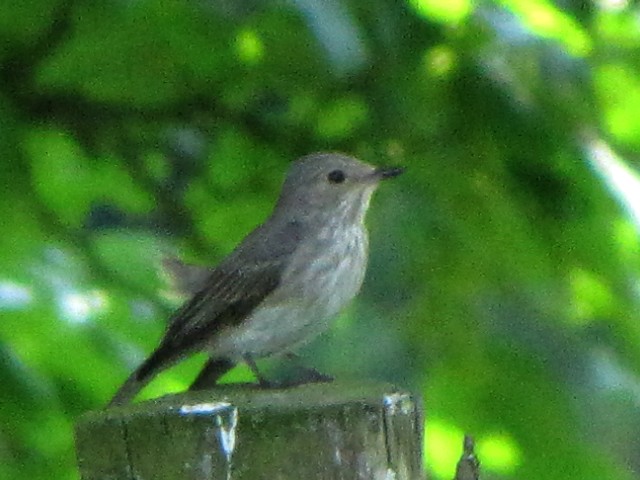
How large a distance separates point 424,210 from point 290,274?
A: 1.67ft

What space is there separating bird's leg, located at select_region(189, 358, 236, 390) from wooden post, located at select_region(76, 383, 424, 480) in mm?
1365

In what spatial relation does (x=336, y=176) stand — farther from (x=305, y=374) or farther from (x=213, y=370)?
(x=213, y=370)

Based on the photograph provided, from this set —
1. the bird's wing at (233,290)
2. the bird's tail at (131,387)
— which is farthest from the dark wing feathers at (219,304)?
the bird's tail at (131,387)

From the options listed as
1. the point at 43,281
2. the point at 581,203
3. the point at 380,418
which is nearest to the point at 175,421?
the point at 380,418

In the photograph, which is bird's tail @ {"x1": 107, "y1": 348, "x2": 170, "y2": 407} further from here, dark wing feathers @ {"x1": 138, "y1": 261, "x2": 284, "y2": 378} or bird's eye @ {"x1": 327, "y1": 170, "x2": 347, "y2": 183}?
bird's eye @ {"x1": 327, "y1": 170, "x2": 347, "y2": 183}

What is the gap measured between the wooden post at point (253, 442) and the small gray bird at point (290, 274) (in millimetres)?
1341

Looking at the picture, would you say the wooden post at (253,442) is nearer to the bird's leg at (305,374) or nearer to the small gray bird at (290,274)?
the bird's leg at (305,374)

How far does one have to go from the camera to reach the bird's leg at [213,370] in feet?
12.3

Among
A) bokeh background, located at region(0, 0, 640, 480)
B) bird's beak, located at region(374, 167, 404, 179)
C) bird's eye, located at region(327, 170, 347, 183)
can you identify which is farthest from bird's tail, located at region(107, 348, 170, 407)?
bird's eye, located at region(327, 170, 347, 183)

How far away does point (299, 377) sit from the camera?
3953mm

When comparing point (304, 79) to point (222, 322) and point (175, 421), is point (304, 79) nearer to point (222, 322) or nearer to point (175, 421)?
point (222, 322)

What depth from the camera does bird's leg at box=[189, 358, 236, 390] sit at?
3.76 meters

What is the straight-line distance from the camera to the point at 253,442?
2.32m

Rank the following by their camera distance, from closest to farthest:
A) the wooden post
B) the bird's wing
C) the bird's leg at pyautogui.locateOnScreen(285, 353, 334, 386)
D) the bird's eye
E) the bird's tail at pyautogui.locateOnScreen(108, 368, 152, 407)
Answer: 1. the wooden post
2. the bird's tail at pyautogui.locateOnScreen(108, 368, 152, 407)
3. the bird's leg at pyautogui.locateOnScreen(285, 353, 334, 386)
4. the bird's wing
5. the bird's eye
